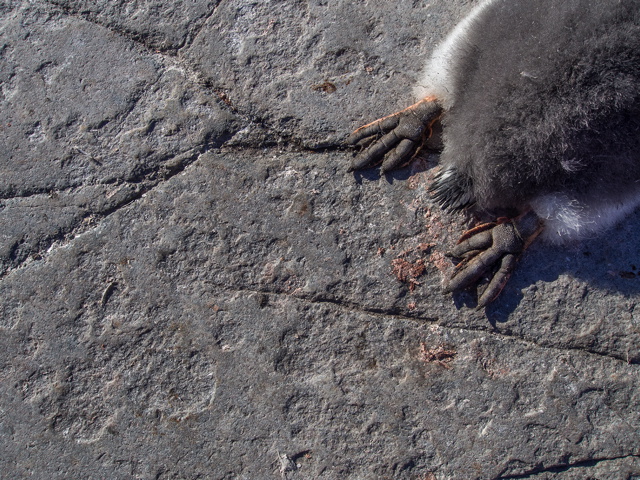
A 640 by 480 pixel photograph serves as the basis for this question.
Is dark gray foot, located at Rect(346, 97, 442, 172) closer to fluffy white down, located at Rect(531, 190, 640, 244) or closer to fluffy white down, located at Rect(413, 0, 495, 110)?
fluffy white down, located at Rect(413, 0, 495, 110)

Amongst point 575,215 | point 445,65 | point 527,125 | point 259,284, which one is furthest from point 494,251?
point 259,284

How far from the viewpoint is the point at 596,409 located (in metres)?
1.87

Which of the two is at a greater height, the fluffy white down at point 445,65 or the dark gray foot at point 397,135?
the fluffy white down at point 445,65

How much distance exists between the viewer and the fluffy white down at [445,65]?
181cm

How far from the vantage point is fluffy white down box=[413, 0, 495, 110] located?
5.94 ft

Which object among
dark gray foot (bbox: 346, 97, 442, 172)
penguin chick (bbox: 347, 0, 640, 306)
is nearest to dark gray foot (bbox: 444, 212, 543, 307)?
penguin chick (bbox: 347, 0, 640, 306)

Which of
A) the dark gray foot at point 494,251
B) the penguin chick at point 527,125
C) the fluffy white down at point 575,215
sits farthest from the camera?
the dark gray foot at point 494,251

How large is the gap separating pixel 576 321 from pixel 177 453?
155 cm

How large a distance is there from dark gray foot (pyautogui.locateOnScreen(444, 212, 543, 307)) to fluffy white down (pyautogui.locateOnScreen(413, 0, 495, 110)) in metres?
0.48

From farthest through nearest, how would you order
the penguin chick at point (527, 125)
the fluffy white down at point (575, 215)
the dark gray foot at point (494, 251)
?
1. the dark gray foot at point (494, 251)
2. the fluffy white down at point (575, 215)
3. the penguin chick at point (527, 125)

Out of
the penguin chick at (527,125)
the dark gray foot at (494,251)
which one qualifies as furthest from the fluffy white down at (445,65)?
the dark gray foot at (494,251)

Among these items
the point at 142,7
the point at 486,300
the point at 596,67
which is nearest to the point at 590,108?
the point at 596,67

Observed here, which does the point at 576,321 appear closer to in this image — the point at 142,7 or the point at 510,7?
the point at 510,7

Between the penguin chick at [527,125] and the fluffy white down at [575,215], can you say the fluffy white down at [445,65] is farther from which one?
the fluffy white down at [575,215]
